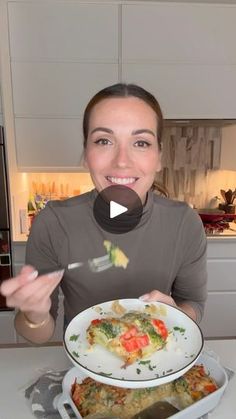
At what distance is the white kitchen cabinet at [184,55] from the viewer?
6.60 feet

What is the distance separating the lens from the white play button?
0.89 m

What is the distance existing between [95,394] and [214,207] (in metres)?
2.13

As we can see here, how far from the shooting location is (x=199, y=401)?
58 cm

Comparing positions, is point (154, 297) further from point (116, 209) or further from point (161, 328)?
point (116, 209)

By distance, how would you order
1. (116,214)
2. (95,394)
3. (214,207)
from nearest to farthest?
(95,394), (116,214), (214,207)

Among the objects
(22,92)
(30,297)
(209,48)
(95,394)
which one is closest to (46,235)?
(30,297)

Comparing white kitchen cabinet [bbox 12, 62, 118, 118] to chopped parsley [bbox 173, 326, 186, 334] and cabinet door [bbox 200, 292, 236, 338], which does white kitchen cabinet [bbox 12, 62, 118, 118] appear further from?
chopped parsley [bbox 173, 326, 186, 334]

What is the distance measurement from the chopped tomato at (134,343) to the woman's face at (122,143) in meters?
0.35

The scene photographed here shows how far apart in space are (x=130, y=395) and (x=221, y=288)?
1717mm

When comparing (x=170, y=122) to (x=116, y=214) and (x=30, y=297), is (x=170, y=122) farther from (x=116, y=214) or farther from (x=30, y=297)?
(x=30, y=297)

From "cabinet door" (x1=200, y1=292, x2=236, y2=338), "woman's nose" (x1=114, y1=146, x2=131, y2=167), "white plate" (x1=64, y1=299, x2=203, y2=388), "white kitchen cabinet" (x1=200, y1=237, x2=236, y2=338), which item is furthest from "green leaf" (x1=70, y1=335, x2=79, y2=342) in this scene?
"cabinet door" (x1=200, y1=292, x2=236, y2=338)

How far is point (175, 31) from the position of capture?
2033 millimetres

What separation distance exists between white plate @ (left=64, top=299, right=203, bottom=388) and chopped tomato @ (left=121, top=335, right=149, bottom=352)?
27 millimetres

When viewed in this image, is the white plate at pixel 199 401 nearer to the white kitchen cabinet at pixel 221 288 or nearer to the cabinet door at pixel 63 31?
the white kitchen cabinet at pixel 221 288
